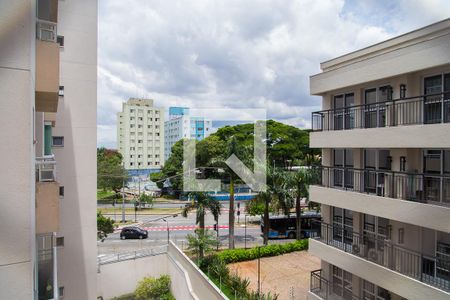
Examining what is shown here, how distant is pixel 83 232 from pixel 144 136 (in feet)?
129

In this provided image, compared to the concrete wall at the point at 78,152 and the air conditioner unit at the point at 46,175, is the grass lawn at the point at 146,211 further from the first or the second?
the air conditioner unit at the point at 46,175

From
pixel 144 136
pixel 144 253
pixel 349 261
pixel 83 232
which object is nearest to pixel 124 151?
pixel 144 136

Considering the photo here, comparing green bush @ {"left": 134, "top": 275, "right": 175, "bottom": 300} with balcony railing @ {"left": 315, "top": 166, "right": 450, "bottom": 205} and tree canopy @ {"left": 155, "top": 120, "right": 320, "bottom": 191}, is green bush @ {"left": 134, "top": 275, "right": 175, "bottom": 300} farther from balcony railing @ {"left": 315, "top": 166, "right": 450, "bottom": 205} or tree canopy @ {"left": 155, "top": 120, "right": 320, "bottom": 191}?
tree canopy @ {"left": 155, "top": 120, "right": 320, "bottom": 191}

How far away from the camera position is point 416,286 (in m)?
4.87

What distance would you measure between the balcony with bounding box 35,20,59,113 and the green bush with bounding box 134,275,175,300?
9163mm

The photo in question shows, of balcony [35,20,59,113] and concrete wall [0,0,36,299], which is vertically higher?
balcony [35,20,59,113]

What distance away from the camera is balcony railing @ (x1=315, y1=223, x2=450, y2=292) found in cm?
502

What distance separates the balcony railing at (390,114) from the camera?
5059 millimetres

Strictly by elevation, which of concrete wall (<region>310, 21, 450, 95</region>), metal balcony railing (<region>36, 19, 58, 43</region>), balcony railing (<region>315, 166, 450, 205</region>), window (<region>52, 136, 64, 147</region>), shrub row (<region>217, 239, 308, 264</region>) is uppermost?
concrete wall (<region>310, 21, 450, 95</region>)

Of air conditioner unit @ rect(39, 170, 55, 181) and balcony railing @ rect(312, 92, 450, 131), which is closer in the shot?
air conditioner unit @ rect(39, 170, 55, 181)

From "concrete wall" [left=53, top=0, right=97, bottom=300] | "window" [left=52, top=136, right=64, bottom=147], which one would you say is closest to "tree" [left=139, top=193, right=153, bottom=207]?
"concrete wall" [left=53, top=0, right=97, bottom=300]

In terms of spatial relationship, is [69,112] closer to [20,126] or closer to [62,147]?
[62,147]

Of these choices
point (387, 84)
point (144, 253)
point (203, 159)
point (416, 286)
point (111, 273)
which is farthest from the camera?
point (203, 159)

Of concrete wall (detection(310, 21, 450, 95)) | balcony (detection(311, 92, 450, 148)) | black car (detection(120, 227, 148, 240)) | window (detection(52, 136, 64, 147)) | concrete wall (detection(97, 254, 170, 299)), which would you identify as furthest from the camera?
black car (detection(120, 227, 148, 240))
